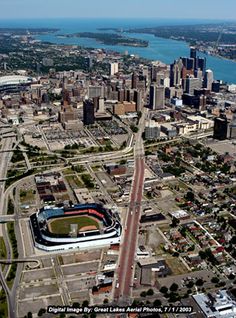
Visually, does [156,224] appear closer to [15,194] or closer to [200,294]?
[200,294]

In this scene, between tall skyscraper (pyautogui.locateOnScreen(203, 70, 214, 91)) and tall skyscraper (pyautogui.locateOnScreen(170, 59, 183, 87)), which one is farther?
tall skyscraper (pyautogui.locateOnScreen(170, 59, 183, 87))

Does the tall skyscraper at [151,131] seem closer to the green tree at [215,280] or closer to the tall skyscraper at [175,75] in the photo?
the tall skyscraper at [175,75]

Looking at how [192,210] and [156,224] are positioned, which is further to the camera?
[192,210]

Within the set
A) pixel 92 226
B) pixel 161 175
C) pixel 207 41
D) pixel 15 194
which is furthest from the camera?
pixel 207 41

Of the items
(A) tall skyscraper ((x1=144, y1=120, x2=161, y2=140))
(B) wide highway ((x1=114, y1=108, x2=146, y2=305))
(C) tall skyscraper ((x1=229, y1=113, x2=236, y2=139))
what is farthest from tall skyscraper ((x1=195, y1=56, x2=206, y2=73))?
(B) wide highway ((x1=114, y1=108, x2=146, y2=305))

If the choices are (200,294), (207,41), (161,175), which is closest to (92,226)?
(200,294)

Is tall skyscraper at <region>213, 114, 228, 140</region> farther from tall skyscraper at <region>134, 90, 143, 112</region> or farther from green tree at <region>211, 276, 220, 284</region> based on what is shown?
green tree at <region>211, 276, 220, 284</region>
